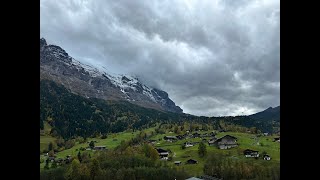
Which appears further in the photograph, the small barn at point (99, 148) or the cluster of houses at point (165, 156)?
the small barn at point (99, 148)

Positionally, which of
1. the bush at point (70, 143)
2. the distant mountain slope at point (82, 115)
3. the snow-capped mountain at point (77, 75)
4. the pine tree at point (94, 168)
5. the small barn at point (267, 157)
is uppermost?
the snow-capped mountain at point (77, 75)

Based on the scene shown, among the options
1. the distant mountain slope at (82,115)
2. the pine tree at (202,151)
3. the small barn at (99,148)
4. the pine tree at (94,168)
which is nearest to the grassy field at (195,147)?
the pine tree at (202,151)

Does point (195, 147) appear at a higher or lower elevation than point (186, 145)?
lower

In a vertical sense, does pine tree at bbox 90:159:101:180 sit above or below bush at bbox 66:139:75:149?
below

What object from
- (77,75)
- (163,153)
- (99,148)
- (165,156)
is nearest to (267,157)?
(165,156)

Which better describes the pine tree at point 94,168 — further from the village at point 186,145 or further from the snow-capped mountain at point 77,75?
the snow-capped mountain at point 77,75

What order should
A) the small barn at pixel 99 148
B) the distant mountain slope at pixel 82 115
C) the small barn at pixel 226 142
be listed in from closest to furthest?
the small barn at pixel 226 142, the small barn at pixel 99 148, the distant mountain slope at pixel 82 115

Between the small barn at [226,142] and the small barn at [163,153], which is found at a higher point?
the small barn at [226,142]

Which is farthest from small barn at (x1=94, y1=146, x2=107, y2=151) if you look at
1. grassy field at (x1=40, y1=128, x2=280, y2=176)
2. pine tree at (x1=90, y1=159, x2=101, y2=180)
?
pine tree at (x1=90, y1=159, x2=101, y2=180)

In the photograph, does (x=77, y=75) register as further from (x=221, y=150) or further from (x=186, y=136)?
(x=221, y=150)

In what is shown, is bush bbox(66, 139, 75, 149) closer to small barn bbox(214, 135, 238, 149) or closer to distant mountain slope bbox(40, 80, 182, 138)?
distant mountain slope bbox(40, 80, 182, 138)
